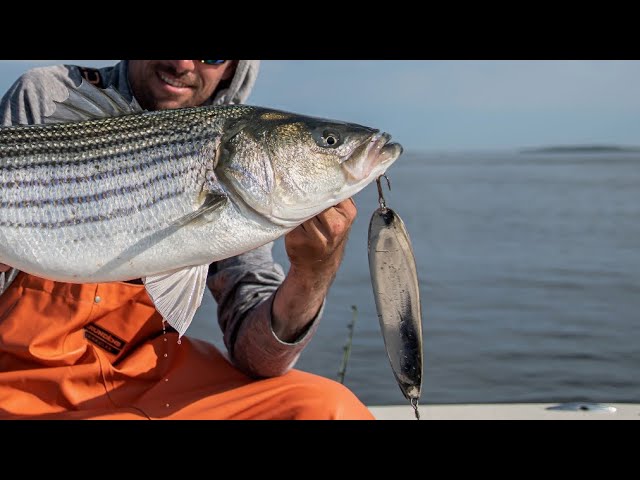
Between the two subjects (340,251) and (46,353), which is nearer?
(340,251)

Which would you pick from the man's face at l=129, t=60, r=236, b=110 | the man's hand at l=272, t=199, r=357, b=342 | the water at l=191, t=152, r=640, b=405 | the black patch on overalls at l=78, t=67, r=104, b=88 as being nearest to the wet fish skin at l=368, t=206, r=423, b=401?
the man's hand at l=272, t=199, r=357, b=342

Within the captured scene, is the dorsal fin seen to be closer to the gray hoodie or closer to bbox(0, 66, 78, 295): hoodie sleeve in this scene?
the gray hoodie

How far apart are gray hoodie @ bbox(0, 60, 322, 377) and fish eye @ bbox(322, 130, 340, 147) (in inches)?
44.9

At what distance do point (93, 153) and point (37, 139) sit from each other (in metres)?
0.25

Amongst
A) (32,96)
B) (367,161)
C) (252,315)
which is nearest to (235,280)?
(252,315)

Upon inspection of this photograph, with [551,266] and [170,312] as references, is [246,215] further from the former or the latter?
[551,266]

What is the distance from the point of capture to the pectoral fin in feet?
10.9

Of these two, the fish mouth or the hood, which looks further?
the hood

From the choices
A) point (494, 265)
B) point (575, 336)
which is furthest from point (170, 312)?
point (494, 265)

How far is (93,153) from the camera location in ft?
10.8

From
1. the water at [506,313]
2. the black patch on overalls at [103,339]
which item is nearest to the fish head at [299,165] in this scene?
the black patch on overalls at [103,339]

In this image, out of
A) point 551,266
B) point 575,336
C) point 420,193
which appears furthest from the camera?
point 420,193

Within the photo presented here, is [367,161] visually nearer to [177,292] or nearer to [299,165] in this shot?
[299,165]

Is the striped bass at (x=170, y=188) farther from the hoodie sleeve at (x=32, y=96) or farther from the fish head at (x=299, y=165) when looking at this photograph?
the hoodie sleeve at (x=32, y=96)
